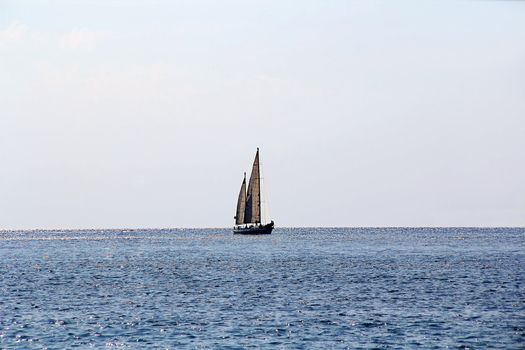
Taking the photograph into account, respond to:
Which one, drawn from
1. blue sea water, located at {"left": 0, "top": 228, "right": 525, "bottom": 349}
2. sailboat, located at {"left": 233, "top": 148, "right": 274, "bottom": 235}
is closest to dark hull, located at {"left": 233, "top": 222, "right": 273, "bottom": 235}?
sailboat, located at {"left": 233, "top": 148, "right": 274, "bottom": 235}

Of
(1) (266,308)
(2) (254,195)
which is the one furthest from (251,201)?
(1) (266,308)

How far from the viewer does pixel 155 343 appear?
43.6 meters

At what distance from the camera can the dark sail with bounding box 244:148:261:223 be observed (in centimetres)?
17712

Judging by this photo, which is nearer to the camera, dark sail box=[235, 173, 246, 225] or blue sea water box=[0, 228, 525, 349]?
blue sea water box=[0, 228, 525, 349]

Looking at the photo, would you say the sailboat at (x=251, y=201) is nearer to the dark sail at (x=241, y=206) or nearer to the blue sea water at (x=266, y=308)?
the dark sail at (x=241, y=206)

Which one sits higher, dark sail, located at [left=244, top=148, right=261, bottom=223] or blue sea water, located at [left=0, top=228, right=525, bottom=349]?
dark sail, located at [left=244, top=148, right=261, bottom=223]

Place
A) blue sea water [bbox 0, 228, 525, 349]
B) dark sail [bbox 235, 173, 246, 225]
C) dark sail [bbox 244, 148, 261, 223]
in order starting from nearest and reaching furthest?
1. blue sea water [bbox 0, 228, 525, 349]
2. dark sail [bbox 244, 148, 261, 223]
3. dark sail [bbox 235, 173, 246, 225]

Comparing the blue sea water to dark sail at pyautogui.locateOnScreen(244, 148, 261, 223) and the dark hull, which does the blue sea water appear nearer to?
dark sail at pyautogui.locateOnScreen(244, 148, 261, 223)

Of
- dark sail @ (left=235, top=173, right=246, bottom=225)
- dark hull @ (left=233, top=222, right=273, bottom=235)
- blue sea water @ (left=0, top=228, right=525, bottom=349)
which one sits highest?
dark sail @ (left=235, top=173, right=246, bottom=225)

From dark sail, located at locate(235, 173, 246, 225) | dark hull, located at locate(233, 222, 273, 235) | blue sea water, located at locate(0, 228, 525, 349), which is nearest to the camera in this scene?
blue sea water, located at locate(0, 228, 525, 349)

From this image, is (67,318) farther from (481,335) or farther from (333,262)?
(333,262)

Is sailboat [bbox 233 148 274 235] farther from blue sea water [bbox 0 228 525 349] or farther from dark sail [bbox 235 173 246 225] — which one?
blue sea water [bbox 0 228 525 349]

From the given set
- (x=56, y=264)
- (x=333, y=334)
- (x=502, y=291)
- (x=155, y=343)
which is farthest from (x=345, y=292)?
(x=56, y=264)

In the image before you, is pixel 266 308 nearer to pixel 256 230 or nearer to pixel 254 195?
pixel 254 195
